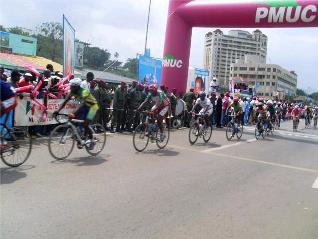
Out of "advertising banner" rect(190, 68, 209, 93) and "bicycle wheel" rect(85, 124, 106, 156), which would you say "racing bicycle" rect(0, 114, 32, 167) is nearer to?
"bicycle wheel" rect(85, 124, 106, 156)

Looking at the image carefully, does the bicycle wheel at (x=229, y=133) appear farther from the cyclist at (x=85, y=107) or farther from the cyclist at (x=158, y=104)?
the cyclist at (x=85, y=107)

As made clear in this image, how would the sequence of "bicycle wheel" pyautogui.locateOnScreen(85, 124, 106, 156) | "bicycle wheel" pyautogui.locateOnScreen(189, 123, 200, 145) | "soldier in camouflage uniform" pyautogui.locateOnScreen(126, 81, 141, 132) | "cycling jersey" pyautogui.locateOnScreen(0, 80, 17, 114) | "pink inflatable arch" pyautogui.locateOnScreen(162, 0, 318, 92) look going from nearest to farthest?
"cycling jersey" pyautogui.locateOnScreen(0, 80, 17, 114)
"bicycle wheel" pyautogui.locateOnScreen(85, 124, 106, 156)
"bicycle wheel" pyautogui.locateOnScreen(189, 123, 200, 145)
"soldier in camouflage uniform" pyautogui.locateOnScreen(126, 81, 141, 132)
"pink inflatable arch" pyautogui.locateOnScreen(162, 0, 318, 92)

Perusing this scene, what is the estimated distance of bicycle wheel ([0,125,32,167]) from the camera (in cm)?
793

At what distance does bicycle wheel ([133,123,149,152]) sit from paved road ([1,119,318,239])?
11.0 inches

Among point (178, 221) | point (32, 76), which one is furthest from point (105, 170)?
point (32, 76)

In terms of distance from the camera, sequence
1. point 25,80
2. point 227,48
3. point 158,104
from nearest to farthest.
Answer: point 25,80
point 158,104
point 227,48

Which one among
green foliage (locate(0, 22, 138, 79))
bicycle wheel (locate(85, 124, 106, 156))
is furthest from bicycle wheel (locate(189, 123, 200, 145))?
green foliage (locate(0, 22, 138, 79))

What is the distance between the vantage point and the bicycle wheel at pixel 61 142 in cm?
923

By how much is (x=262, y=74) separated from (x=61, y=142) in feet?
351

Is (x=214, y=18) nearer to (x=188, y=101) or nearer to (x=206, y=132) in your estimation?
(x=188, y=101)

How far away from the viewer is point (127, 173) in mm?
8781

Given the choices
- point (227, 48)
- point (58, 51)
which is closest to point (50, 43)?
point (58, 51)

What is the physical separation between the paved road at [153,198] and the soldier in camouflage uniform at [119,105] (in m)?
3.91

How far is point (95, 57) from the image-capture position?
395 feet
